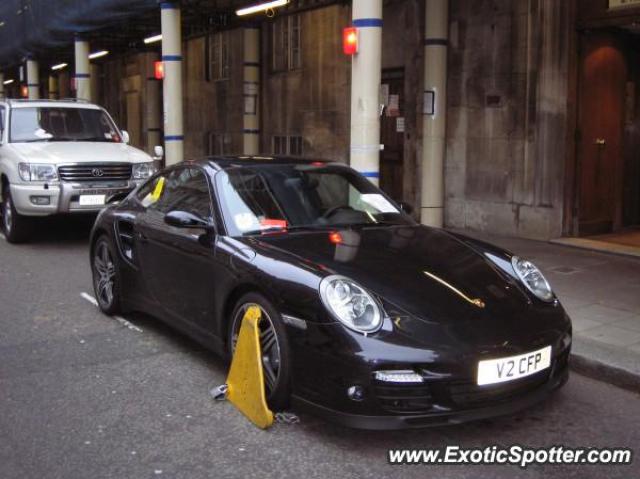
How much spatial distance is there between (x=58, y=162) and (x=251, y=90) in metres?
6.76

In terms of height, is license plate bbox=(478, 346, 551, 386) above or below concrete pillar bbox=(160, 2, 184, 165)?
below

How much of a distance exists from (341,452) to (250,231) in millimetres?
1612

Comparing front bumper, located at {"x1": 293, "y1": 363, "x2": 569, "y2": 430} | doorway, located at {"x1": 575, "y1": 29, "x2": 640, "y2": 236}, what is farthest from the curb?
doorway, located at {"x1": 575, "y1": 29, "x2": 640, "y2": 236}

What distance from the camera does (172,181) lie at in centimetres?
587

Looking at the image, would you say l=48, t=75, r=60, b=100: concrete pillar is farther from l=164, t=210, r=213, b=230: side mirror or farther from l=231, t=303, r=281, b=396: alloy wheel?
l=231, t=303, r=281, b=396: alloy wheel

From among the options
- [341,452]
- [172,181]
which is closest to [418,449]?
[341,452]

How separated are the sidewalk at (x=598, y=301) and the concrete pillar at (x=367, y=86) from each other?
7.44 feet

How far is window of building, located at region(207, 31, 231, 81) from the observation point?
1765 centimetres

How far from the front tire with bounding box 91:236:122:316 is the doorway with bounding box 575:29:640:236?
627 centimetres

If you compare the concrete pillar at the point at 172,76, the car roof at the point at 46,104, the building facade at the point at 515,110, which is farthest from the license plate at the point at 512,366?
the concrete pillar at the point at 172,76

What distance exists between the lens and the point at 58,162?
9789 millimetres

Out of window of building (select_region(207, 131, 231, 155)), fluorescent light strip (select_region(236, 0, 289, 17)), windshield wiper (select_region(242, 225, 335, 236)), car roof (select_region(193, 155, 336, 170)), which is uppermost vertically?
fluorescent light strip (select_region(236, 0, 289, 17))

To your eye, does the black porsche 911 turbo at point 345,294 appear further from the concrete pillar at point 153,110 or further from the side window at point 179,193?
the concrete pillar at point 153,110

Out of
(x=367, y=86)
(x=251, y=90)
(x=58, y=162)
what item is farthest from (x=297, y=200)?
(x=251, y=90)
